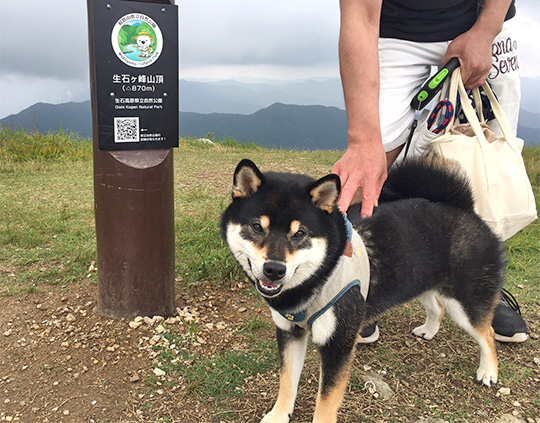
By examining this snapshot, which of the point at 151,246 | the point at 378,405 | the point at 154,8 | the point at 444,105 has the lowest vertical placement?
the point at 378,405

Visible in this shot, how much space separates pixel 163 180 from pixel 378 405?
168cm

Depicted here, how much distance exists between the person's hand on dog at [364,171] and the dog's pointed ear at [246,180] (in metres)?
0.39

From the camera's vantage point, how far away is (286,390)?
2.23 m

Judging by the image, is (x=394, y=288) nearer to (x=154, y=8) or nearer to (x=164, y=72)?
(x=164, y=72)

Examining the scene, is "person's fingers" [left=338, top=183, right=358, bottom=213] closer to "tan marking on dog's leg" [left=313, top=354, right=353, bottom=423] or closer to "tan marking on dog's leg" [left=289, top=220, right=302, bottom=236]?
"tan marking on dog's leg" [left=289, top=220, right=302, bottom=236]

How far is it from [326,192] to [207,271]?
169 cm

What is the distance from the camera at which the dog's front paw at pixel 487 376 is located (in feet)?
8.46

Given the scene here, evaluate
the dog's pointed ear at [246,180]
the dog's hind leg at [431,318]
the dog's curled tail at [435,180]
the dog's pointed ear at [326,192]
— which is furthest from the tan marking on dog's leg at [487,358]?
the dog's pointed ear at [246,180]

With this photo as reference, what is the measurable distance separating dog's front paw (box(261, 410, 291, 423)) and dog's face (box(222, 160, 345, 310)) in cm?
59

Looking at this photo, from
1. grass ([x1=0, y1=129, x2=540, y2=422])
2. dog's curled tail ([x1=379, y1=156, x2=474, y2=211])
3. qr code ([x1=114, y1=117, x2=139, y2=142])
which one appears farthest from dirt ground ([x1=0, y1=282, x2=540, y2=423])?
qr code ([x1=114, y1=117, x2=139, y2=142])

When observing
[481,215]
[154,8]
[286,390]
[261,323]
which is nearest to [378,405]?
[286,390]

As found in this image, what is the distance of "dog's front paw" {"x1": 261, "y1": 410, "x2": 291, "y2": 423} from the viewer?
7.29 feet

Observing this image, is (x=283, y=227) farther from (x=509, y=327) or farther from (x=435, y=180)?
(x=509, y=327)

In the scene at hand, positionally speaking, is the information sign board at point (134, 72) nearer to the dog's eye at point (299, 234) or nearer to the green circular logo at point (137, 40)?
the green circular logo at point (137, 40)
